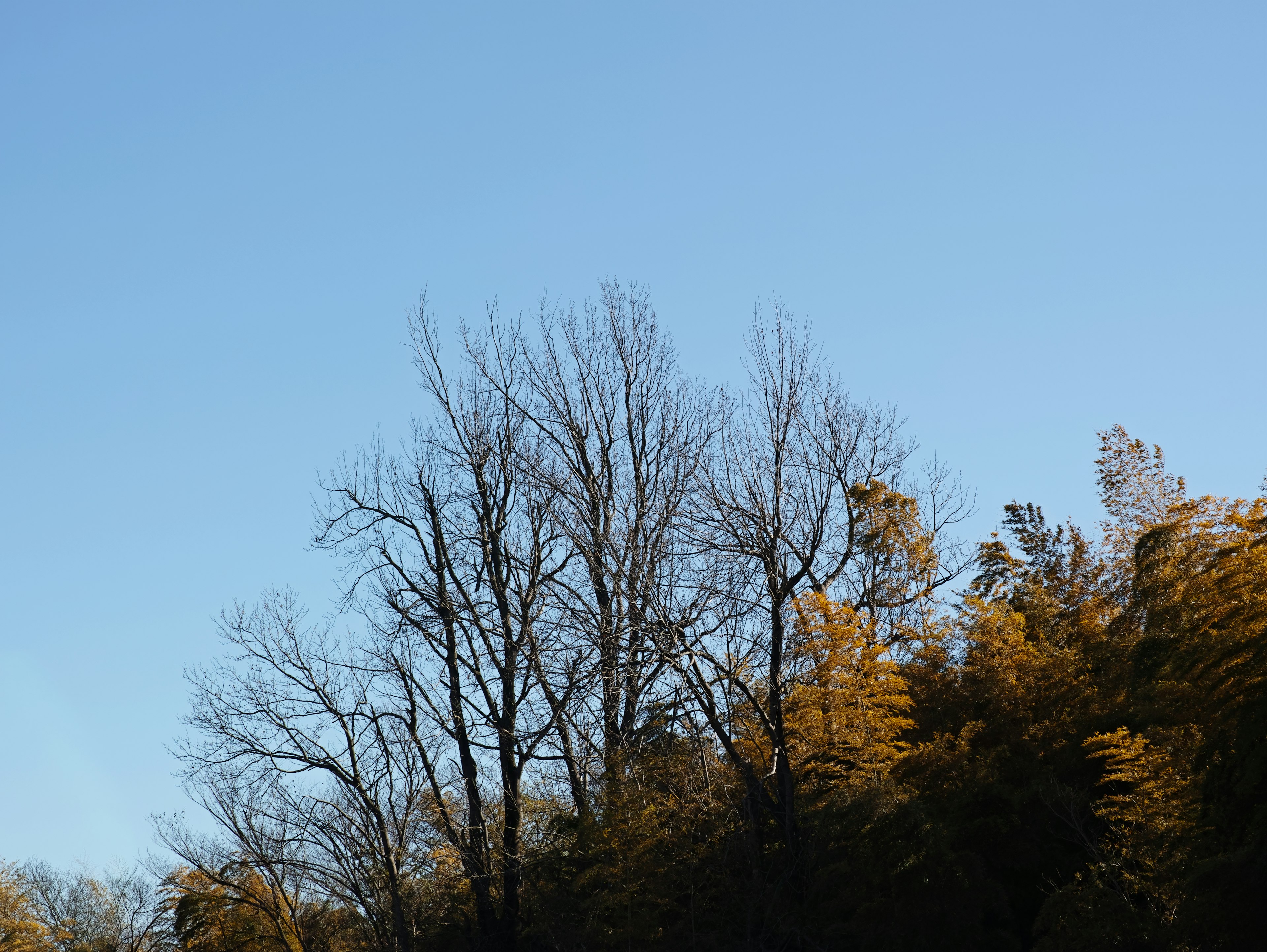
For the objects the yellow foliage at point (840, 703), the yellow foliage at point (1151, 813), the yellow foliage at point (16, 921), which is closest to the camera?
the yellow foliage at point (1151, 813)

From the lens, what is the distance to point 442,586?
27.4m

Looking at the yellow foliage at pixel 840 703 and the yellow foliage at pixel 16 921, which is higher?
the yellow foliage at pixel 16 921

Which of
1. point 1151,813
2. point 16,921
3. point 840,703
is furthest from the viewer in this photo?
point 16,921

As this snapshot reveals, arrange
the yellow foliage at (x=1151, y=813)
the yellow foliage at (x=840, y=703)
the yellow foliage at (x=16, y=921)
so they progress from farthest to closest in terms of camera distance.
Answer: the yellow foliage at (x=16, y=921), the yellow foliage at (x=840, y=703), the yellow foliage at (x=1151, y=813)

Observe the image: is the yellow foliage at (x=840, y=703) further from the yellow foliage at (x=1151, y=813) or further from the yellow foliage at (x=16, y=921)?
the yellow foliage at (x=16, y=921)

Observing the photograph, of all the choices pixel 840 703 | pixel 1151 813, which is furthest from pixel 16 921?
pixel 1151 813

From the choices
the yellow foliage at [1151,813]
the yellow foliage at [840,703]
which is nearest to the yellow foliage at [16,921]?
the yellow foliage at [840,703]

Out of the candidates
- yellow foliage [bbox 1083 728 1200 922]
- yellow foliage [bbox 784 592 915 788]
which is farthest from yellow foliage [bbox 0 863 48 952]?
yellow foliage [bbox 1083 728 1200 922]

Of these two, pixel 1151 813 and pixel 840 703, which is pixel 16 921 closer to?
pixel 840 703

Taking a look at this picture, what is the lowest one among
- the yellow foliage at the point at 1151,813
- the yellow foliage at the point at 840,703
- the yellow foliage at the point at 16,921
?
the yellow foliage at the point at 1151,813

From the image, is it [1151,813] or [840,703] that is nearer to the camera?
[1151,813]

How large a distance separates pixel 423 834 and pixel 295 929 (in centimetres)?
542

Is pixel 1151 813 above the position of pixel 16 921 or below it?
below

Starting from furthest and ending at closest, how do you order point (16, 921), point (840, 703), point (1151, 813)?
point (16, 921) < point (840, 703) < point (1151, 813)
